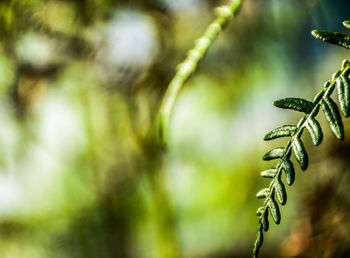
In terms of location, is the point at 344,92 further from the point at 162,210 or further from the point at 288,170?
the point at 162,210

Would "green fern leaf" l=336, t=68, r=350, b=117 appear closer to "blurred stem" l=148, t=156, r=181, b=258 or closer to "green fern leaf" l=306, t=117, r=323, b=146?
"green fern leaf" l=306, t=117, r=323, b=146

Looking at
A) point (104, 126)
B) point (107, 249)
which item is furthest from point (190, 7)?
point (107, 249)

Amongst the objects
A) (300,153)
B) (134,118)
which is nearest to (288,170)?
(300,153)

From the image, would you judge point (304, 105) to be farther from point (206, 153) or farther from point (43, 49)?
point (206, 153)

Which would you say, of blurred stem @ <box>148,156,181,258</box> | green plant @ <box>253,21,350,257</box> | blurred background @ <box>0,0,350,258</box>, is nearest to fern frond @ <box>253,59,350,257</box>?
green plant @ <box>253,21,350,257</box>

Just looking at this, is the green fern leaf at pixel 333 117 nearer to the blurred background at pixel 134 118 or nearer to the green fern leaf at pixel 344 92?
the green fern leaf at pixel 344 92

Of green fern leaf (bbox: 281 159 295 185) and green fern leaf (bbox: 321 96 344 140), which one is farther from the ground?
green fern leaf (bbox: 321 96 344 140)

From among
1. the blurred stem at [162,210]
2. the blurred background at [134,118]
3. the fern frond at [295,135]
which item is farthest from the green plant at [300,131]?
the blurred stem at [162,210]
